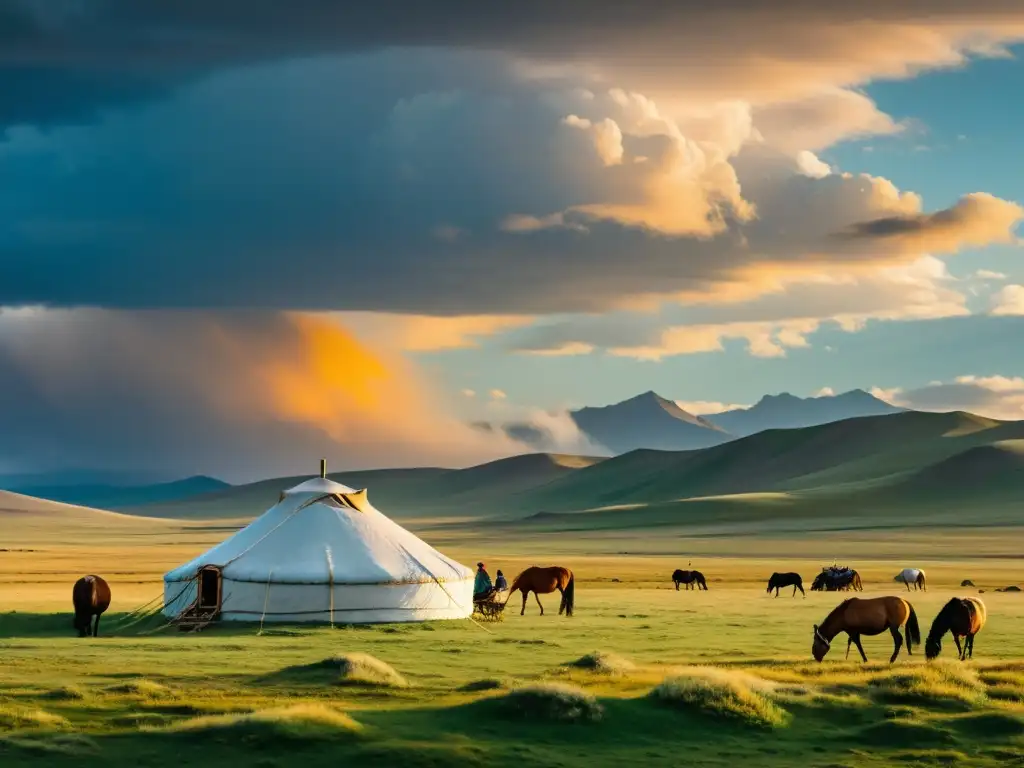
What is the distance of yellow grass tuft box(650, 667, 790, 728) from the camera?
68.5 feet

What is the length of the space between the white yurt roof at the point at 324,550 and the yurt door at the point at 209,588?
0.86 feet

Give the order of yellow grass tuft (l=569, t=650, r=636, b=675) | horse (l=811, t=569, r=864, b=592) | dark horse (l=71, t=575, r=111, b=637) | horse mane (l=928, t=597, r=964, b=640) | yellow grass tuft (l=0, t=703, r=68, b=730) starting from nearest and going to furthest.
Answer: yellow grass tuft (l=0, t=703, r=68, b=730) < yellow grass tuft (l=569, t=650, r=636, b=675) < horse mane (l=928, t=597, r=964, b=640) < dark horse (l=71, t=575, r=111, b=637) < horse (l=811, t=569, r=864, b=592)

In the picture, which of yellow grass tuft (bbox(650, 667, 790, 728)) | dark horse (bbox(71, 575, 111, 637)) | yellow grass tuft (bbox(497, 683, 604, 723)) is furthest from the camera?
dark horse (bbox(71, 575, 111, 637))

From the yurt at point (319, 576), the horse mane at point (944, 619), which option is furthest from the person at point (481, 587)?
the horse mane at point (944, 619)

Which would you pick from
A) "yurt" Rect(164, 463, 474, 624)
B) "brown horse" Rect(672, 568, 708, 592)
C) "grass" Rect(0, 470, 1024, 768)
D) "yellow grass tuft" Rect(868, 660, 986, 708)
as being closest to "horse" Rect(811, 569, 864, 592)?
"brown horse" Rect(672, 568, 708, 592)

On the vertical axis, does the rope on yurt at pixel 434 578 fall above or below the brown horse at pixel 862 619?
above

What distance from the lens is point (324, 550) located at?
123 ft

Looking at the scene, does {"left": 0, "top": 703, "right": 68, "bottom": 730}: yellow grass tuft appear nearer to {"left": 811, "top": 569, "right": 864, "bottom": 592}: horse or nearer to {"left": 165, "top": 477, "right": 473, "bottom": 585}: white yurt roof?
{"left": 165, "top": 477, "right": 473, "bottom": 585}: white yurt roof

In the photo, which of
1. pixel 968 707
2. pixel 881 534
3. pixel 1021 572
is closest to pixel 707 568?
pixel 1021 572

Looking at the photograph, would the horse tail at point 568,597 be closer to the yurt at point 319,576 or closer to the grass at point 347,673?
the yurt at point 319,576

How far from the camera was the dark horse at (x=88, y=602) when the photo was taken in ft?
113

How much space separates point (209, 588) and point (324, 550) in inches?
115

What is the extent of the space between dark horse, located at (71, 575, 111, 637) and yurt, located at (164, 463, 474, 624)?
7.17 feet

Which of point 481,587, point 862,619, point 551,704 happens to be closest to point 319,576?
point 481,587
